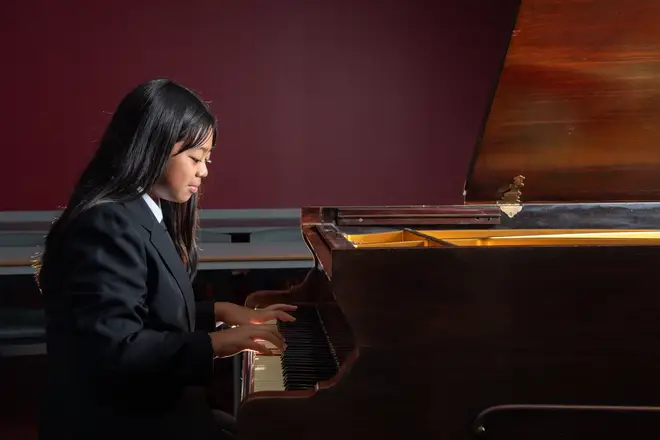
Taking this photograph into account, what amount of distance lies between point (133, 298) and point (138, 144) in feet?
0.88

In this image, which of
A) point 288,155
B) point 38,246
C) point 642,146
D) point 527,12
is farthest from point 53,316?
point 288,155

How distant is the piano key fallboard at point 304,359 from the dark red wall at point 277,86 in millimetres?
2183

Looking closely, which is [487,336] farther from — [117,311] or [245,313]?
[245,313]

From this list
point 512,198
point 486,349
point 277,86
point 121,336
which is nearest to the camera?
point 486,349

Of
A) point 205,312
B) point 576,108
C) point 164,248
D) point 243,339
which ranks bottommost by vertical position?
point 205,312

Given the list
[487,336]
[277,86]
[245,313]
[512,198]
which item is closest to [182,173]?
[245,313]

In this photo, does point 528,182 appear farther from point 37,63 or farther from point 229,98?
point 37,63

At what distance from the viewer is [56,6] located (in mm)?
3270

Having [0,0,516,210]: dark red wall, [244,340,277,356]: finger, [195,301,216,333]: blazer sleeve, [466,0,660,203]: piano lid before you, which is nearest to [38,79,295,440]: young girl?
[244,340,277,356]: finger

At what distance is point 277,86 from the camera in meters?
3.46

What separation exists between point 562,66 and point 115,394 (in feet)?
3.75

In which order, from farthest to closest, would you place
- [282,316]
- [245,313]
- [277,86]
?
[277,86] → [245,313] → [282,316]

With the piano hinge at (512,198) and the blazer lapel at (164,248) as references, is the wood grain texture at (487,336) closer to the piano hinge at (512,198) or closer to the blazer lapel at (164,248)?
the blazer lapel at (164,248)

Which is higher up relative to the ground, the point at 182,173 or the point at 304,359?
the point at 182,173
